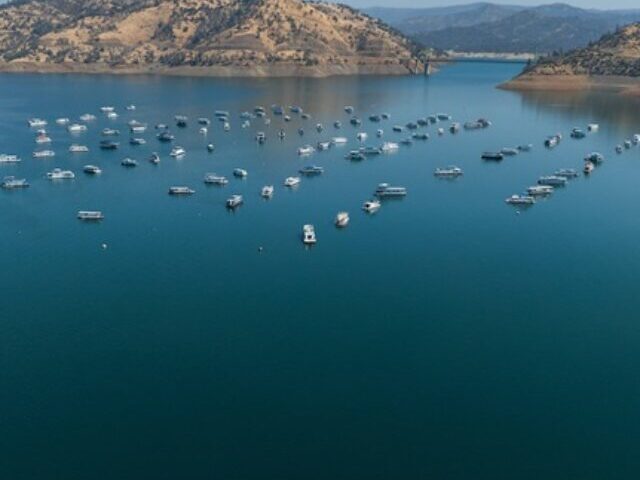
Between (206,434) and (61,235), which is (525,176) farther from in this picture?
(206,434)

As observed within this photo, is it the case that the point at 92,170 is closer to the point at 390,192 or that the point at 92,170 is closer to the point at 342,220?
the point at 342,220

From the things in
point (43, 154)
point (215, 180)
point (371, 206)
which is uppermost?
point (43, 154)

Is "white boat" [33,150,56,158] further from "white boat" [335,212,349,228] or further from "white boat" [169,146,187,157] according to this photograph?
"white boat" [335,212,349,228]

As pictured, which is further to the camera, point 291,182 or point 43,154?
point 43,154

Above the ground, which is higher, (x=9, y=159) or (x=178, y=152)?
(x=178, y=152)

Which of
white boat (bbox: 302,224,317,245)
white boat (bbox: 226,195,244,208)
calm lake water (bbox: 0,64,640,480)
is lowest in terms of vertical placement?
calm lake water (bbox: 0,64,640,480)

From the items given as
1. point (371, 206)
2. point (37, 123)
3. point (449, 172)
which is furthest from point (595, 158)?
point (37, 123)

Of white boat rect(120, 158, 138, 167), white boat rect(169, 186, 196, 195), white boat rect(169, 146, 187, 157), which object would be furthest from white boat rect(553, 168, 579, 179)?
white boat rect(120, 158, 138, 167)

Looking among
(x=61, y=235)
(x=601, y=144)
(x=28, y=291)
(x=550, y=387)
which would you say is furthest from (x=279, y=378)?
(x=601, y=144)
